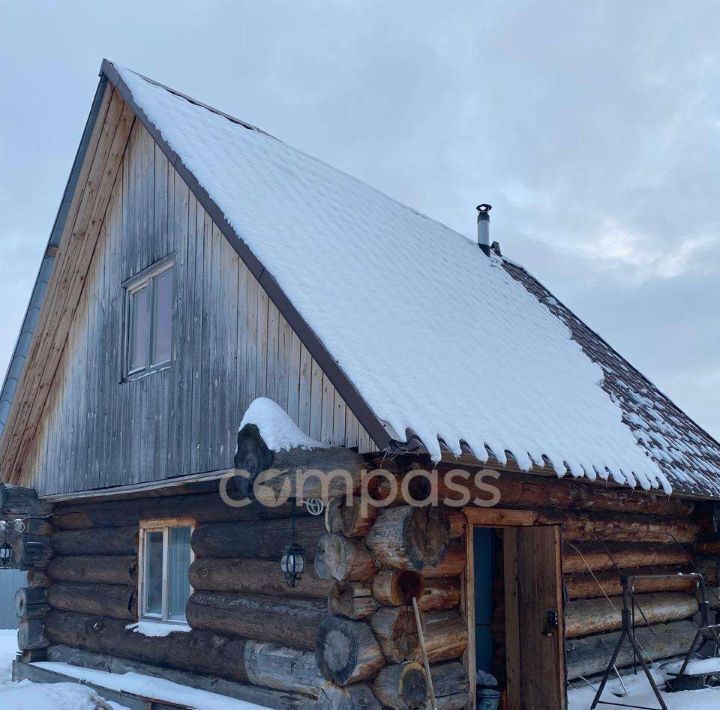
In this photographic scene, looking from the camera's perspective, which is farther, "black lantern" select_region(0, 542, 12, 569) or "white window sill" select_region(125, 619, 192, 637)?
"black lantern" select_region(0, 542, 12, 569)

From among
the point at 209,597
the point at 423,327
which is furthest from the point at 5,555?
the point at 423,327

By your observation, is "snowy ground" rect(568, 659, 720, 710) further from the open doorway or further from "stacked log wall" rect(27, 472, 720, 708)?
the open doorway

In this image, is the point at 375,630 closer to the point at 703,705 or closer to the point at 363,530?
the point at 363,530

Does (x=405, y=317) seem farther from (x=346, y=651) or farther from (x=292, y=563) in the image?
(x=346, y=651)

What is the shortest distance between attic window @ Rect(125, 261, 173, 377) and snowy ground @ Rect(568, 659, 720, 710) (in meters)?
5.72

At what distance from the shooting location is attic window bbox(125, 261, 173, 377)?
9.53 meters

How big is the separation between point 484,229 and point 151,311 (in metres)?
7.18

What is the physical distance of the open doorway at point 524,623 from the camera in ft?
28.3

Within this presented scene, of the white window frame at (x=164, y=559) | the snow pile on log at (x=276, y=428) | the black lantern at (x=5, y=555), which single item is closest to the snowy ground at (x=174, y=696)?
the white window frame at (x=164, y=559)

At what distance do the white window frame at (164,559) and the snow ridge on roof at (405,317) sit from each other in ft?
11.1

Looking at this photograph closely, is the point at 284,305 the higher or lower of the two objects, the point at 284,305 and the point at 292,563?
the higher

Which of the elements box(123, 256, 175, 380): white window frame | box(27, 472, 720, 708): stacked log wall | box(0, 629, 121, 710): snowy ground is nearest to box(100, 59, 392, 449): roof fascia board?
box(27, 472, 720, 708): stacked log wall

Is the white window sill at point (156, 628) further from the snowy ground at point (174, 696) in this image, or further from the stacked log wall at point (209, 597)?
the snowy ground at point (174, 696)

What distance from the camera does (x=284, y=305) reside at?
7043 millimetres
